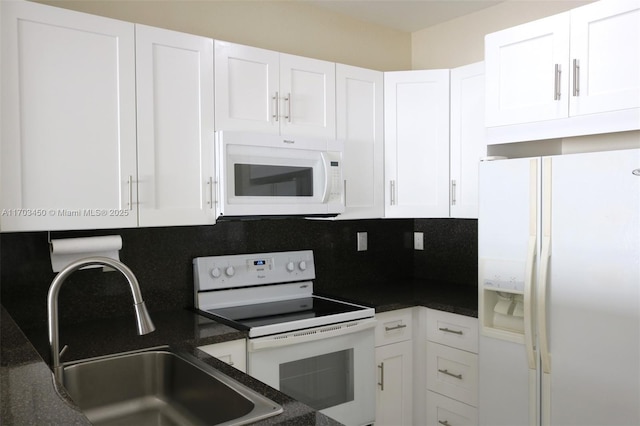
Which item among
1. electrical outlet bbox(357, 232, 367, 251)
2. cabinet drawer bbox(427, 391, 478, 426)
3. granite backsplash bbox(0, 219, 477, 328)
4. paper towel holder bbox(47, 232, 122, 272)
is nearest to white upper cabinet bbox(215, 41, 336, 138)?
granite backsplash bbox(0, 219, 477, 328)

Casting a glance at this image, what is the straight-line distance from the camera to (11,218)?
194 cm

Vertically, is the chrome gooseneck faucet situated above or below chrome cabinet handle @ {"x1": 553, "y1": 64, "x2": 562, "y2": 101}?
below

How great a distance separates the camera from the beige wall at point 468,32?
9.68 feet

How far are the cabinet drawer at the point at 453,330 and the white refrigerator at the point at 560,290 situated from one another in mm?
143

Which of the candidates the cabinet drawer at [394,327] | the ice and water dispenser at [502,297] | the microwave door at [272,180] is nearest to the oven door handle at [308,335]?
the cabinet drawer at [394,327]

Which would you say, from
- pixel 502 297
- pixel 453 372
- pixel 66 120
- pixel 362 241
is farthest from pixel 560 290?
pixel 66 120

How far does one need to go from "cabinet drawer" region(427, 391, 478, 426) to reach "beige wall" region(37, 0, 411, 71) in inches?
81.2

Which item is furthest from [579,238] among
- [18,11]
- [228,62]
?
[18,11]

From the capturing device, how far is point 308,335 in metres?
2.41

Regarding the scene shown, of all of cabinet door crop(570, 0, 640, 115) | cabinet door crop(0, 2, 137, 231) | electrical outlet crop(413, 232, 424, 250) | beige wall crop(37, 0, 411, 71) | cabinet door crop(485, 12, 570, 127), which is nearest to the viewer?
cabinet door crop(0, 2, 137, 231)

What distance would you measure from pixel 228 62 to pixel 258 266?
1.06m

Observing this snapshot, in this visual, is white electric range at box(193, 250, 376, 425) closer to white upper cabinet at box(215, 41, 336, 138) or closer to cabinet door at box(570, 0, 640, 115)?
white upper cabinet at box(215, 41, 336, 138)

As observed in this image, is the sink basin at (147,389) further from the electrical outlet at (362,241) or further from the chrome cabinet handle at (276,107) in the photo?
the electrical outlet at (362,241)

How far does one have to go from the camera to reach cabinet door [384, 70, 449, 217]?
299 cm
